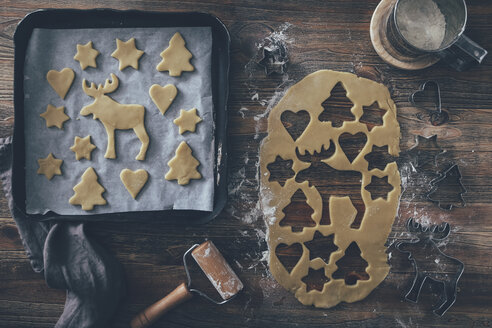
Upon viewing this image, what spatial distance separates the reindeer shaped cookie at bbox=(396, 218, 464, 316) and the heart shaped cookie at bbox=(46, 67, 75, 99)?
3.93ft

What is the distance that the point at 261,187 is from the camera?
1.16 metres

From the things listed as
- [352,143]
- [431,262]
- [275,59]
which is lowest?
[431,262]

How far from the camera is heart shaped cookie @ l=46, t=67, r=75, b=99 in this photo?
1.11m

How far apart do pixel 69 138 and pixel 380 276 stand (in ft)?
3.66

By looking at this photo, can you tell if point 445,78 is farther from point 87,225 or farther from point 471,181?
point 87,225

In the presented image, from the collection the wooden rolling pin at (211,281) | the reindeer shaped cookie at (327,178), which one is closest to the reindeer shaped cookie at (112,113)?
the wooden rolling pin at (211,281)

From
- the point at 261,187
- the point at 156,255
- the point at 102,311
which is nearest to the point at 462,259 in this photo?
the point at 261,187

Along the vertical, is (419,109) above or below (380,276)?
above

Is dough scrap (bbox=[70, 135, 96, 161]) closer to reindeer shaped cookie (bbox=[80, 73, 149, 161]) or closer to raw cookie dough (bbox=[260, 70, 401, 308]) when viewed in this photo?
reindeer shaped cookie (bbox=[80, 73, 149, 161])

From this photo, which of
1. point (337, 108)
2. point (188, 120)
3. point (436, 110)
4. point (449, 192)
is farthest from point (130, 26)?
point (449, 192)

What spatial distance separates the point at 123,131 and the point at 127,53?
0.81 ft

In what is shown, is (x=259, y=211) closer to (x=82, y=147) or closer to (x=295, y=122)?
(x=295, y=122)

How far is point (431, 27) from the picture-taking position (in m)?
1.06

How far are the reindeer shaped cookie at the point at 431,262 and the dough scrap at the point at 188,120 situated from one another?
2.55 feet
